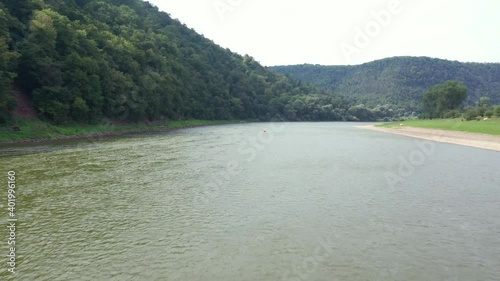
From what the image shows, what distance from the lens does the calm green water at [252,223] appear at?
40.5ft

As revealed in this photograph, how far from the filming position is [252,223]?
1742 cm

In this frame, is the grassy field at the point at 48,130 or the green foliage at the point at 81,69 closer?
the grassy field at the point at 48,130

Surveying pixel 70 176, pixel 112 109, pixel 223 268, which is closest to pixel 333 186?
pixel 223 268

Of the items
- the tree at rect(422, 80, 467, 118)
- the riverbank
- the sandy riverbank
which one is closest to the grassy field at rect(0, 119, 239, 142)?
the riverbank

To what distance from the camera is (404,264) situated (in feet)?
41.9

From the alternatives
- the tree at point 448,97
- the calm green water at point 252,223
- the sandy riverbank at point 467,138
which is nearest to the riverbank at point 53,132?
the calm green water at point 252,223

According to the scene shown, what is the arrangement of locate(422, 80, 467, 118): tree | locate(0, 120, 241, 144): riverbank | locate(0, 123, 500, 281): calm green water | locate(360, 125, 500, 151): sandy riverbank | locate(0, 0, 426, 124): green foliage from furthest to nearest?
locate(422, 80, 467, 118): tree
locate(0, 0, 426, 124): green foliage
locate(360, 125, 500, 151): sandy riverbank
locate(0, 120, 241, 144): riverbank
locate(0, 123, 500, 281): calm green water

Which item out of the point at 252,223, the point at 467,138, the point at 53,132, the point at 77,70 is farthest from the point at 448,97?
the point at 252,223

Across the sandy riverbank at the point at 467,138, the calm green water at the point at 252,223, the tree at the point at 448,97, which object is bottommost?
the calm green water at the point at 252,223

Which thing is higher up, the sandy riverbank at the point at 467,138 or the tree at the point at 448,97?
the tree at the point at 448,97

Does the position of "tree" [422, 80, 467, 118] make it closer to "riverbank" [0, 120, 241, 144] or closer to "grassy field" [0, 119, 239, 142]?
"riverbank" [0, 120, 241, 144]

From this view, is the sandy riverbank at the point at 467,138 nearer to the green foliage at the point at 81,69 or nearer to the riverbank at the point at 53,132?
the riverbank at the point at 53,132

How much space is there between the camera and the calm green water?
40.5ft

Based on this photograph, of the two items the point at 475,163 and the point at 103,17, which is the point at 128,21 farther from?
the point at 475,163
